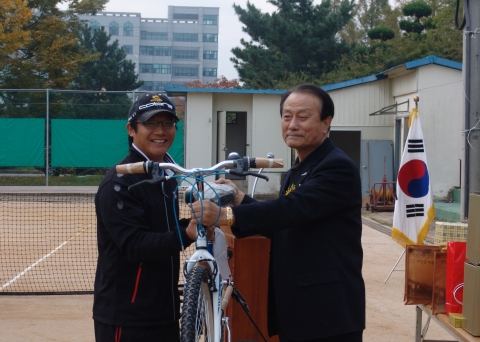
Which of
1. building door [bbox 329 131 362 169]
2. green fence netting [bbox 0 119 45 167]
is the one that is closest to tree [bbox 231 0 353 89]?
building door [bbox 329 131 362 169]

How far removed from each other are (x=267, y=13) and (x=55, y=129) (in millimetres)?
17946

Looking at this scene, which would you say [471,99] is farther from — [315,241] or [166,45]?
[166,45]

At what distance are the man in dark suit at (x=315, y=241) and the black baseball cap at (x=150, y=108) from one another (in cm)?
55

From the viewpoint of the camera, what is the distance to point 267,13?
35500 mm

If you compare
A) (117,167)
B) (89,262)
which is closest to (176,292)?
(117,167)

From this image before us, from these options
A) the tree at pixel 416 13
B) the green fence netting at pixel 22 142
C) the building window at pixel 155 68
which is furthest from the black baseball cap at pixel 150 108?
the building window at pixel 155 68

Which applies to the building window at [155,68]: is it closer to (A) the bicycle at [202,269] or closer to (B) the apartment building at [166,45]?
(B) the apartment building at [166,45]

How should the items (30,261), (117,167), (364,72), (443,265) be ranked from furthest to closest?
(364,72), (30,261), (443,265), (117,167)

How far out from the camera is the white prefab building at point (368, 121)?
16609mm

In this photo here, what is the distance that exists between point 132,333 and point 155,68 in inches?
3740

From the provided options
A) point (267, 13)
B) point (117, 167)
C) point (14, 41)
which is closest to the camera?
point (117, 167)

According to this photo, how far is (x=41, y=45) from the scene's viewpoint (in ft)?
89.2

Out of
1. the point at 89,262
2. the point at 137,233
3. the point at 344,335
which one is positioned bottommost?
the point at 89,262

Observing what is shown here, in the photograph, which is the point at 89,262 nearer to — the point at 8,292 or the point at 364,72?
the point at 8,292
